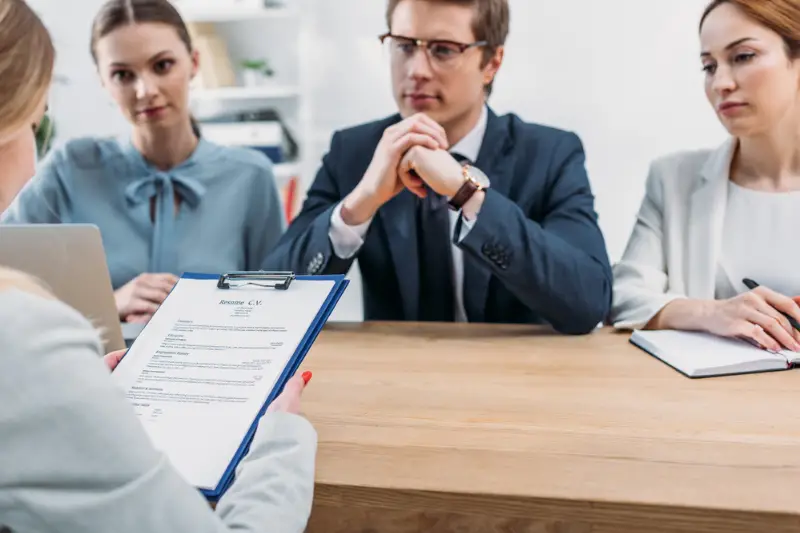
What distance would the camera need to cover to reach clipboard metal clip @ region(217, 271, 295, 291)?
0.95m

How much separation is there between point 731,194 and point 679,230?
0.43 ft

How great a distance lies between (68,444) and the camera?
1.69 ft

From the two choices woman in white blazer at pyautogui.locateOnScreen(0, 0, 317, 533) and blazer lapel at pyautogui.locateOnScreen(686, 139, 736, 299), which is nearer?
woman in white blazer at pyautogui.locateOnScreen(0, 0, 317, 533)

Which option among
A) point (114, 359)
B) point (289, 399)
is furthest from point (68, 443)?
point (114, 359)

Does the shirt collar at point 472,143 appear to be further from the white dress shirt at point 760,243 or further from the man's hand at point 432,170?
the white dress shirt at point 760,243

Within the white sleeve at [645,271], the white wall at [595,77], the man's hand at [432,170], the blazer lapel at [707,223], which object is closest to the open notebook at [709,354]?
the white sleeve at [645,271]

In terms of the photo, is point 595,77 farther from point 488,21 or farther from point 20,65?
point 20,65

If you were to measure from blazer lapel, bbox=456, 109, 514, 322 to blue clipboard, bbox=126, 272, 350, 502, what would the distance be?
2.00 ft

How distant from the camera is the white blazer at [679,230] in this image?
150 cm

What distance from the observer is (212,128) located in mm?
3363

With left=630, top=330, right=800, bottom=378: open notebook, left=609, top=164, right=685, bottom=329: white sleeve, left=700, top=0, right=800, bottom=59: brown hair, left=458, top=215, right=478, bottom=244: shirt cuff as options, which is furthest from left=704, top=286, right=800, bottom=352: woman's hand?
left=700, top=0, right=800, bottom=59: brown hair

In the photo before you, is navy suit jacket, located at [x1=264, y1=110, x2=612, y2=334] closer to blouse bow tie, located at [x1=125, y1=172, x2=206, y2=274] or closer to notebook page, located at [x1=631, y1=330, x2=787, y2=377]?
notebook page, located at [x1=631, y1=330, x2=787, y2=377]

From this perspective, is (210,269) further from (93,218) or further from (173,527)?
(173,527)

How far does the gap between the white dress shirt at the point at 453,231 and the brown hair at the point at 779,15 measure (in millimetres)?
566
